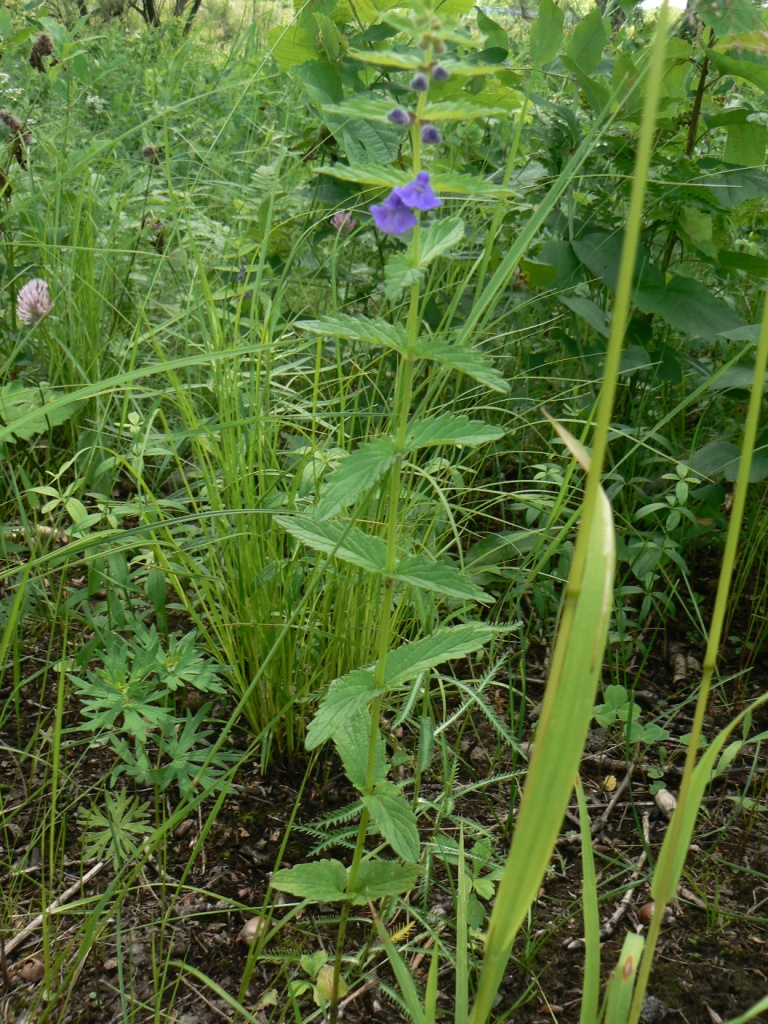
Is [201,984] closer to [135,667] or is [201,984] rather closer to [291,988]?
[291,988]

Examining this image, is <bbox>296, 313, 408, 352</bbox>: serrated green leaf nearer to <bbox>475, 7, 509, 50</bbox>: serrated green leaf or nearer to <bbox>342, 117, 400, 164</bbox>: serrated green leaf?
<bbox>342, 117, 400, 164</bbox>: serrated green leaf

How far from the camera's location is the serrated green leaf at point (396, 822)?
831mm

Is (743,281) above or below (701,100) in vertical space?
below

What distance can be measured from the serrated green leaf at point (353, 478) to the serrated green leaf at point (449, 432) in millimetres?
32

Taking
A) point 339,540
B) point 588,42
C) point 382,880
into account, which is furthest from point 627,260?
point 588,42

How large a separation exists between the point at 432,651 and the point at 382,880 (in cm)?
26

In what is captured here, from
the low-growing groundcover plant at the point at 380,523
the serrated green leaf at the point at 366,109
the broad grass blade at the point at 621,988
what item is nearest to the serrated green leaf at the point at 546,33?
the low-growing groundcover plant at the point at 380,523

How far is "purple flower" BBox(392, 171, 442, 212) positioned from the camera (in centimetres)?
70

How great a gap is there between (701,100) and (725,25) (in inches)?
12.6

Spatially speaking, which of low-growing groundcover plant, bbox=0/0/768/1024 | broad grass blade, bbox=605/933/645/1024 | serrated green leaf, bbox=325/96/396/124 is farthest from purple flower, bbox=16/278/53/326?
broad grass blade, bbox=605/933/645/1024

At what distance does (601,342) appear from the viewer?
1739mm

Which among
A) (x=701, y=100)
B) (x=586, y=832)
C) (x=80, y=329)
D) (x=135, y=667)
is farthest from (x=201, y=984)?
(x=701, y=100)

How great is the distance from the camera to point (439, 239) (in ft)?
2.64

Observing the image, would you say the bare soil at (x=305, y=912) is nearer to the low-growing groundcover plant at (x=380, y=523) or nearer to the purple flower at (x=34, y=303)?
the low-growing groundcover plant at (x=380, y=523)
